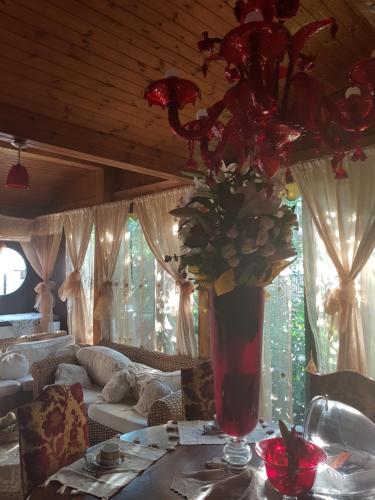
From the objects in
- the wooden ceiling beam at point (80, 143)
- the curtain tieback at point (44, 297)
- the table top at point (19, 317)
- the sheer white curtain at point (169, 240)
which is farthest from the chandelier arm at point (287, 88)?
the table top at point (19, 317)

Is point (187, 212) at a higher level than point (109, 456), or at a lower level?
higher

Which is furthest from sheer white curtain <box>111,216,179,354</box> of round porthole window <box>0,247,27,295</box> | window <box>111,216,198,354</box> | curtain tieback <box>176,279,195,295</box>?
round porthole window <box>0,247,27,295</box>

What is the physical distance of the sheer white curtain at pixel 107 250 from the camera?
189 inches

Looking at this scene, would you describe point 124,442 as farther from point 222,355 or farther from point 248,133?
point 248,133

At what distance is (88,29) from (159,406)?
2.49m

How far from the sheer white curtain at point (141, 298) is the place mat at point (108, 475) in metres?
2.64

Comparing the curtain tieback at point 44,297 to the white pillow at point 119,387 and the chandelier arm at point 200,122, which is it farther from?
the chandelier arm at point 200,122

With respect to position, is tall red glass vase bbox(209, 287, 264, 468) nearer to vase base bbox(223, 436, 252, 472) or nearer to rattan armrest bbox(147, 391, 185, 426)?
vase base bbox(223, 436, 252, 472)

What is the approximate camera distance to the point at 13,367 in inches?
156

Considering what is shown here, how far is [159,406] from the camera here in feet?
8.71

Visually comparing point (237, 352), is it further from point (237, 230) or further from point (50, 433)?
point (50, 433)

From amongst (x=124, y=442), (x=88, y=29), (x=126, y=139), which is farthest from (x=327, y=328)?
(x=88, y=29)

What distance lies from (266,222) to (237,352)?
45cm

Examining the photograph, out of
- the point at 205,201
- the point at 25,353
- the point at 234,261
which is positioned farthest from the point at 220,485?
the point at 25,353
